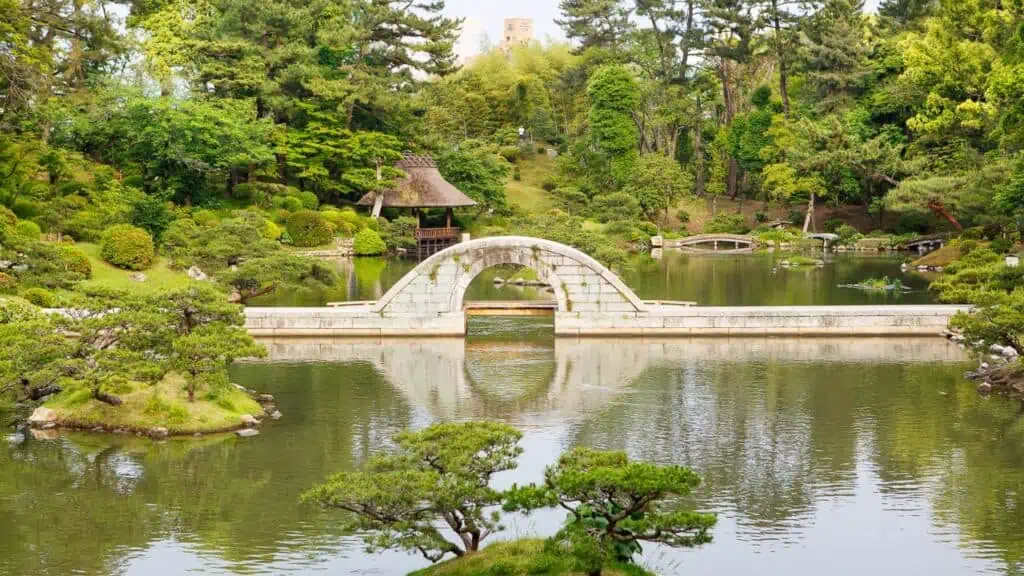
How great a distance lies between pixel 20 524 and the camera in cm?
1853

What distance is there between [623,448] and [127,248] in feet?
82.9

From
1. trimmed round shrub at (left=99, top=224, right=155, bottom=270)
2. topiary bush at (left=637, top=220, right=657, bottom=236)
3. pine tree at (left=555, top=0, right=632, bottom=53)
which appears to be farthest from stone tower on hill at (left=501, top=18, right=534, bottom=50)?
trimmed round shrub at (left=99, top=224, right=155, bottom=270)

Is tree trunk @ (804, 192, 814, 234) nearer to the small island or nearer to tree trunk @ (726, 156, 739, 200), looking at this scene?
tree trunk @ (726, 156, 739, 200)

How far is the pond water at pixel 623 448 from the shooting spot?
17.5 metres

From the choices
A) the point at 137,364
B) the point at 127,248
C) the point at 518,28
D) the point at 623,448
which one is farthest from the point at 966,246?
the point at 518,28

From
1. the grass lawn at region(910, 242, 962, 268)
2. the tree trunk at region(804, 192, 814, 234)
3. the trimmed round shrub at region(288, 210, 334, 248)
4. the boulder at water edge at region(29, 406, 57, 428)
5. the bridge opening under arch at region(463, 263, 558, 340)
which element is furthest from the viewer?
the tree trunk at region(804, 192, 814, 234)

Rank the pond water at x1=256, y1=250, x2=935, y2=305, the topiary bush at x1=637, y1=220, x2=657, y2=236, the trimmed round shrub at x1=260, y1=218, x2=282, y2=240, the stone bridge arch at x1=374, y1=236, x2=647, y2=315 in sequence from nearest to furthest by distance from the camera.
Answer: the stone bridge arch at x1=374, y1=236, x2=647, y2=315
the pond water at x1=256, y1=250, x2=935, y2=305
the trimmed round shrub at x1=260, y1=218, x2=282, y2=240
the topiary bush at x1=637, y1=220, x2=657, y2=236

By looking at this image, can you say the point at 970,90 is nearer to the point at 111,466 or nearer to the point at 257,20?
the point at 257,20

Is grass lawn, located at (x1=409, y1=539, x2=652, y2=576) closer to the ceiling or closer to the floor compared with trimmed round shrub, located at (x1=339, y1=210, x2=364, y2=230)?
closer to the floor

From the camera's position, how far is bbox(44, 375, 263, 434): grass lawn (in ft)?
77.1

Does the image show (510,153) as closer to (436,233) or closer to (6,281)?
(436,233)

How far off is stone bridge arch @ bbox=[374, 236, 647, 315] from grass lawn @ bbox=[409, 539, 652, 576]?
17.9 metres

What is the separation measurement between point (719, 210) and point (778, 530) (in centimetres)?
5754

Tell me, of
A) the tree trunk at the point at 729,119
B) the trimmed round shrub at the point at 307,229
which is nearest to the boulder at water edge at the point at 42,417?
the trimmed round shrub at the point at 307,229
